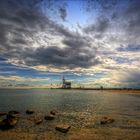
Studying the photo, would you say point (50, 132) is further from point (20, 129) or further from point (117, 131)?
point (117, 131)

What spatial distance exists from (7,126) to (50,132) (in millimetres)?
6482

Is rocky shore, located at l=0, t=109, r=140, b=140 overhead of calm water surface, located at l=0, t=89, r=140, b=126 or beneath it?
beneath

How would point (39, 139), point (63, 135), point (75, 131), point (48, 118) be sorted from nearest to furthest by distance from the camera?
point (39, 139), point (63, 135), point (75, 131), point (48, 118)

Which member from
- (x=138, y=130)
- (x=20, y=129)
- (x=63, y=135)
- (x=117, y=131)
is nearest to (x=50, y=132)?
(x=63, y=135)

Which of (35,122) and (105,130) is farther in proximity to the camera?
(35,122)

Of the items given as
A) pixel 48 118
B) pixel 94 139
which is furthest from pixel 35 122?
pixel 94 139

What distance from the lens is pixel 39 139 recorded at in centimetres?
1898

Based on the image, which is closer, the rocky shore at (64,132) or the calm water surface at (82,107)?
the rocky shore at (64,132)

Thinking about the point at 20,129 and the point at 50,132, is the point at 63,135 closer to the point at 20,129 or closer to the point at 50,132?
the point at 50,132

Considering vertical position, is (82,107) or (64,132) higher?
(82,107)

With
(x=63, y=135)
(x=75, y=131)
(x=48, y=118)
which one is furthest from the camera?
(x=48, y=118)

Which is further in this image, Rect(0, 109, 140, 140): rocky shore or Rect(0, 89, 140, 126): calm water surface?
Rect(0, 89, 140, 126): calm water surface

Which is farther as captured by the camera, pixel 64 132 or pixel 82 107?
pixel 82 107

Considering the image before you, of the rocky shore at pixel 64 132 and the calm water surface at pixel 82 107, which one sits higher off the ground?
the calm water surface at pixel 82 107
